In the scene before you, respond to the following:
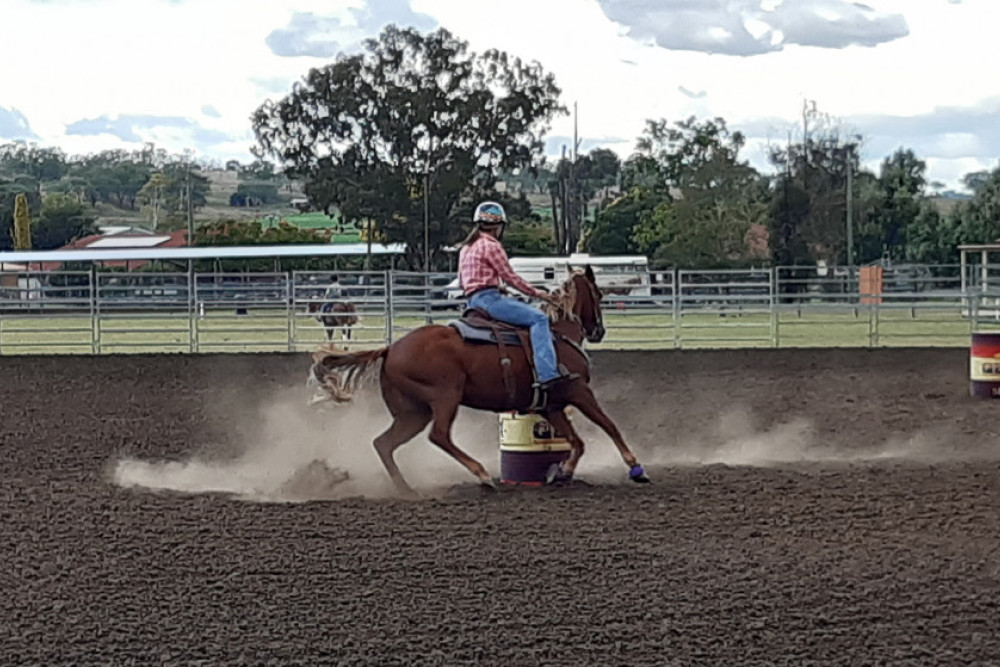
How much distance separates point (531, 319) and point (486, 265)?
→ 17.7 inches

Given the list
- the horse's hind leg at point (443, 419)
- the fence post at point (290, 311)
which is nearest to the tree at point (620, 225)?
the fence post at point (290, 311)

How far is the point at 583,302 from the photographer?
32.8 feet

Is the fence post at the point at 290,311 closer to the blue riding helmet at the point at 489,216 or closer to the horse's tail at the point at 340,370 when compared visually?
the horse's tail at the point at 340,370

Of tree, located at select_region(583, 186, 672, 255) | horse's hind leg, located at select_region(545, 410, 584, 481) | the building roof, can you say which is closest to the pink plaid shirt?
horse's hind leg, located at select_region(545, 410, 584, 481)

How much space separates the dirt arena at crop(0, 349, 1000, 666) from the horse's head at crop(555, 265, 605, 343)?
3.47ft

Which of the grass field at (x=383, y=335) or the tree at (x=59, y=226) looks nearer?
the grass field at (x=383, y=335)

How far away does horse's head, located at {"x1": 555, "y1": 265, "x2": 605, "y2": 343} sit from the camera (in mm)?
9930

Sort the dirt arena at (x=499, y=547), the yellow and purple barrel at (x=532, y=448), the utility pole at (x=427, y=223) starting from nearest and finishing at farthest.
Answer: the dirt arena at (x=499, y=547), the yellow and purple barrel at (x=532, y=448), the utility pole at (x=427, y=223)

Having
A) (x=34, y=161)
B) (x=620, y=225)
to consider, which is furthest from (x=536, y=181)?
(x=34, y=161)

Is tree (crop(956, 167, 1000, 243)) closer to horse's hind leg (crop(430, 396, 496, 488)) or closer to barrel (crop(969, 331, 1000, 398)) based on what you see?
barrel (crop(969, 331, 1000, 398))

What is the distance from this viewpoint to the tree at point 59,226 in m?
96.1

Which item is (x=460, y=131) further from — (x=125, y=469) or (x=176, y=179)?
(x=176, y=179)

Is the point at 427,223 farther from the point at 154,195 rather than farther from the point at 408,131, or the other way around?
the point at 154,195

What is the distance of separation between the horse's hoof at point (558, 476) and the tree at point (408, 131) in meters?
46.3
